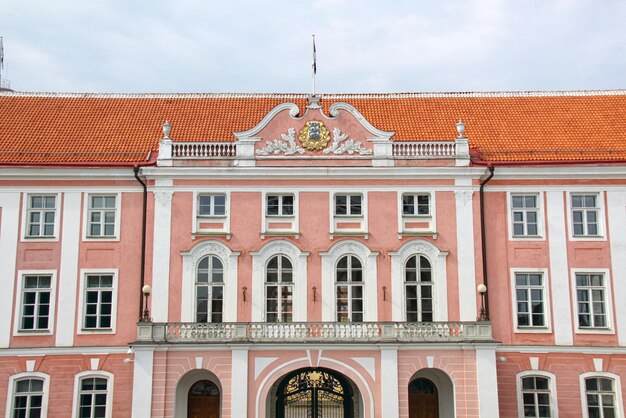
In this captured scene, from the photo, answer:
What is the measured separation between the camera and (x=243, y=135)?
29.3 meters

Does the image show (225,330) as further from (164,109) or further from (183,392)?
(164,109)

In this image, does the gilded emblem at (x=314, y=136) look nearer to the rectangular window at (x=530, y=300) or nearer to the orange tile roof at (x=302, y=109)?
the orange tile roof at (x=302, y=109)

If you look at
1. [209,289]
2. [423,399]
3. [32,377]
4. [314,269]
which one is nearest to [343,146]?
[314,269]

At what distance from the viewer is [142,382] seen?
26625 mm

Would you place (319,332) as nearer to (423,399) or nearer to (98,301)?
(423,399)

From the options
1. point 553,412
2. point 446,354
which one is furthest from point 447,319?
point 553,412

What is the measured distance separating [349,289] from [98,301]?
9.06 metres

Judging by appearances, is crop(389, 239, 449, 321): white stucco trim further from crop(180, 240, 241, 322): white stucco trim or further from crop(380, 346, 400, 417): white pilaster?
crop(180, 240, 241, 322): white stucco trim

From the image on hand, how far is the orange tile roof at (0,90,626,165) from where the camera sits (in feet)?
99.8

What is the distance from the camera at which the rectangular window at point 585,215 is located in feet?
95.8

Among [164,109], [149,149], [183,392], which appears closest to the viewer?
[183,392]

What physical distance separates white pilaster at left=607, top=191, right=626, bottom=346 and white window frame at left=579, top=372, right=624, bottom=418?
125 cm

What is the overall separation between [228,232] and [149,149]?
4.98 metres

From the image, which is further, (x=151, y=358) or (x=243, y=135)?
(x=243, y=135)
